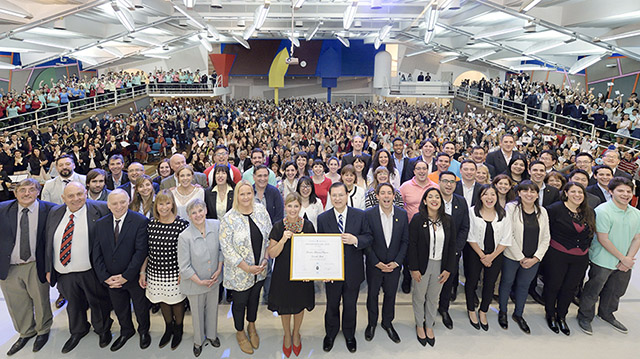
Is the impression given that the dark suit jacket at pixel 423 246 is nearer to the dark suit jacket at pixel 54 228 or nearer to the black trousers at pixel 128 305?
the black trousers at pixel 128 305

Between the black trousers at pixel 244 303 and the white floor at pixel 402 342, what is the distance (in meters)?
0.30

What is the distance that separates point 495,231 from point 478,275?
1.74ft

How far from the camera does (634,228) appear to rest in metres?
3.57

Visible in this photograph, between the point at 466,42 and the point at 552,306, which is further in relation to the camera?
the point at 466,42

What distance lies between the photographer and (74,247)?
319 centimetres

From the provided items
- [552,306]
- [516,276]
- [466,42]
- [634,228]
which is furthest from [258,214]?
[466,42]

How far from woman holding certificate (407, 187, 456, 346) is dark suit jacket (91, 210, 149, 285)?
2382 millimetres

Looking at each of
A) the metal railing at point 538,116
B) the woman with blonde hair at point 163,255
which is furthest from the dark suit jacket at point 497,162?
the metal railing at point 538,116

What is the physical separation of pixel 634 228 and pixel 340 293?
2.94 meters

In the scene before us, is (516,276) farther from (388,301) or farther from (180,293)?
(180,293)

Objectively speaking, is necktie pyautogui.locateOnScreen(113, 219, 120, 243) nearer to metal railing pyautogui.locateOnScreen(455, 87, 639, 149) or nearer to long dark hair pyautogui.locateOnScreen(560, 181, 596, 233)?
long dark hair pyautogui.locateOnScreen(560, 181, 596, 233)

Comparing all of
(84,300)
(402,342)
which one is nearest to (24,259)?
(84,300)

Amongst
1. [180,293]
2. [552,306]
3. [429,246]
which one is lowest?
[552,306]

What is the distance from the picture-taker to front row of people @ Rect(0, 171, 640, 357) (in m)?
3.13
